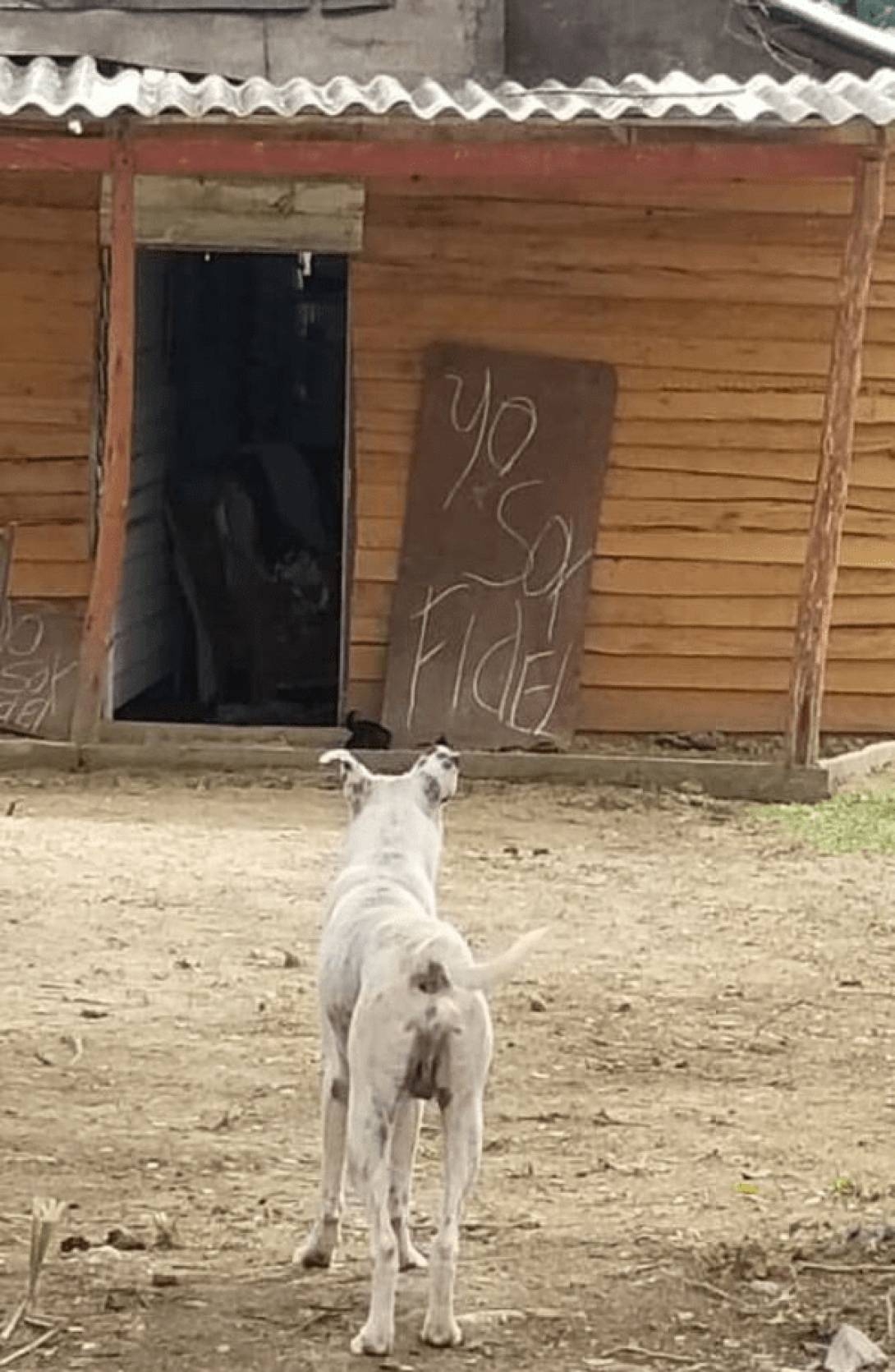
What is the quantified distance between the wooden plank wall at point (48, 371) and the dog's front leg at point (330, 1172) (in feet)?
27.4

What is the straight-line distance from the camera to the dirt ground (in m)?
5.69

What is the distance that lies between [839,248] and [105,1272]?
9217mm

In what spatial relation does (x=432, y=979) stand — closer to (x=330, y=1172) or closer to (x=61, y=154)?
(x=330, y=1172)

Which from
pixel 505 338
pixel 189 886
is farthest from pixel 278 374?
pixel 189 886

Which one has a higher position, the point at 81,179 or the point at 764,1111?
the point at 81,179

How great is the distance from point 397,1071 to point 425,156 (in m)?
7.68

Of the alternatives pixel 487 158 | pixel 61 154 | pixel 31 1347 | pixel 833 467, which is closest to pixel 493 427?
pixel 487 158

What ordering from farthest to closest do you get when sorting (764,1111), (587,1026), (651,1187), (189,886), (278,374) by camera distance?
(278,374), (189,886), (587,1026), (764,1111), (651,1187)

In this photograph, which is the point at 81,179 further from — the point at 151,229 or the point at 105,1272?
the point at 105,1272

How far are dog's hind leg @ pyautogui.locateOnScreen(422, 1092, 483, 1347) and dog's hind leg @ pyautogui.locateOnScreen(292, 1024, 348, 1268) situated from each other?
16.7 inches

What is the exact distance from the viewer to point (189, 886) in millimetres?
10750

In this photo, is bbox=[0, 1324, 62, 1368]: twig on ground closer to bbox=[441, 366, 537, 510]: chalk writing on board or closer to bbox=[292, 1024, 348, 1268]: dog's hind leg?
bbox=[292, 1024, 348, 1268]: dog's hind leg

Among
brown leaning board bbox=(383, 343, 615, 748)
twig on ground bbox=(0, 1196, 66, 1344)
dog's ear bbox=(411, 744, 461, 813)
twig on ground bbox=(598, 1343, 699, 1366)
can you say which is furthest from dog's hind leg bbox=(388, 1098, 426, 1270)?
brown leaning board bbox=(383, 343, 615, 748)

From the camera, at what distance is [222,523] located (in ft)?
53.2
